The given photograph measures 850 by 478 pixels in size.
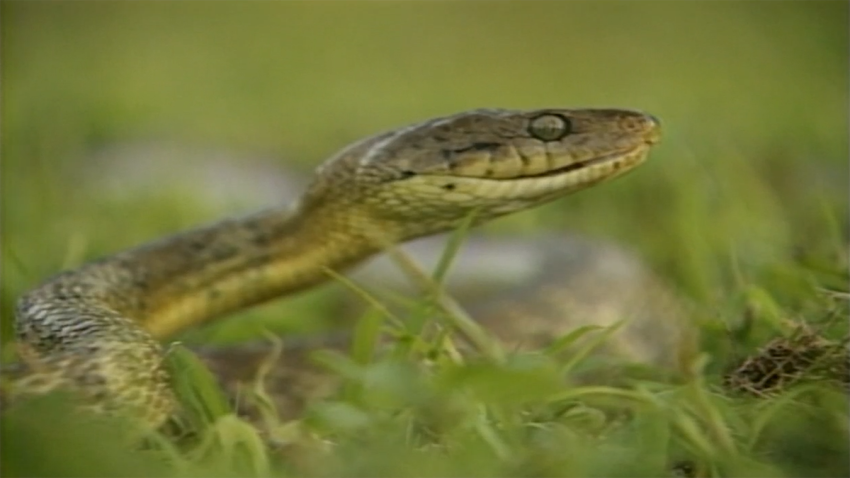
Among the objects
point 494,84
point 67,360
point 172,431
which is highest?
point 67,360

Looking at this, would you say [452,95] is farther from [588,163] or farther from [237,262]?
[588,163]

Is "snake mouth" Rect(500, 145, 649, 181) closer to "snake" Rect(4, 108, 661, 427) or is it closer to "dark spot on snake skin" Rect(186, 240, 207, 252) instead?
"snake" Rect(4, 108, 661, 427)

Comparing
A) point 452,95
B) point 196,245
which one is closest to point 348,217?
point 196,245

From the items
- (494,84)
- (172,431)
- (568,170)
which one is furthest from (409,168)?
(494,84)

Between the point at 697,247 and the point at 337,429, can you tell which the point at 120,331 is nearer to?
the point at 337,429

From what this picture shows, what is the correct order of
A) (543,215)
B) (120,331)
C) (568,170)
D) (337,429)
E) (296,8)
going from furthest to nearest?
1. (296,8)
2. (543,215)
3. (568,170)
4. (120,331)
5. (337,429)

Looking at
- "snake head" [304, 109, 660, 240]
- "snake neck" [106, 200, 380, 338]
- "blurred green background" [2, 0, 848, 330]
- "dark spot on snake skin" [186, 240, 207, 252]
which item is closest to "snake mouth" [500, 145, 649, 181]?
"snake head" [304, 109, 660, 240]

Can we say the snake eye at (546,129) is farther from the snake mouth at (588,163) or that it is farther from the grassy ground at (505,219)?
the grassy ground at (505,219)
